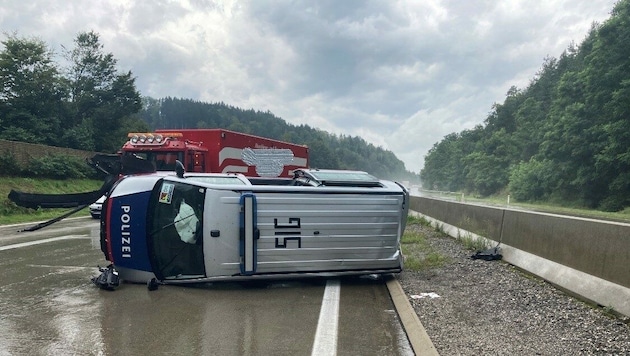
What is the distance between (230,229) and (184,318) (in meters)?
1.44

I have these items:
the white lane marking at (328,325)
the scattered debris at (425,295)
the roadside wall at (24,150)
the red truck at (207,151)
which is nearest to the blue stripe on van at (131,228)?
the white lane marking at (328,325)

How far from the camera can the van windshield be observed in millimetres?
6008

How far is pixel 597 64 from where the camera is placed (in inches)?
1389

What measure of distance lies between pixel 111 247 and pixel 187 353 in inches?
118

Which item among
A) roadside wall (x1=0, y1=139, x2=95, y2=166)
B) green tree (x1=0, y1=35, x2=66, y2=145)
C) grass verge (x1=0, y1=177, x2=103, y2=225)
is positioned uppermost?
green tree (x1=0, y1=35, x2=66, y2=145)

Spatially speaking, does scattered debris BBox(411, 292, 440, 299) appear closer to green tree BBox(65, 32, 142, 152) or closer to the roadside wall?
the roadside wall

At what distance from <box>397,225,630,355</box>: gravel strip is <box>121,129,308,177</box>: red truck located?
25.6 feet

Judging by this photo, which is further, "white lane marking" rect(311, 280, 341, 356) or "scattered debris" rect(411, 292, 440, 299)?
"scattered debris" rect(411, 292, 440, 299)

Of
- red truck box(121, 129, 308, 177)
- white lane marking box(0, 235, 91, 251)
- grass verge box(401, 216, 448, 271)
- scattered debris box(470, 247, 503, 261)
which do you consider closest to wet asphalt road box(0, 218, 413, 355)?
grass verge box(401, 216, 448, 271)

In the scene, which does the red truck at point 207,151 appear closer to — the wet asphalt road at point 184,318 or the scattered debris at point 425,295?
the wet asphalt road at point 184,318

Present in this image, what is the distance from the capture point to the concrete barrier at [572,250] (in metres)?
4.56

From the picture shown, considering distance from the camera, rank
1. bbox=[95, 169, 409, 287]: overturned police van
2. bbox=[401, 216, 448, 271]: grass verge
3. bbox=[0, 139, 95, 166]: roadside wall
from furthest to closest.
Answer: bbox=[0, 139, 95, 166]: roadside wall
bbox=[401, 216, 448, 271]: grass verge
bbox=[95, 169, 409, 287]: overturned police van

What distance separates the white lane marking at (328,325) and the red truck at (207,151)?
6.54m

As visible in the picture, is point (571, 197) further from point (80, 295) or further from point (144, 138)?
point (80, 295)
